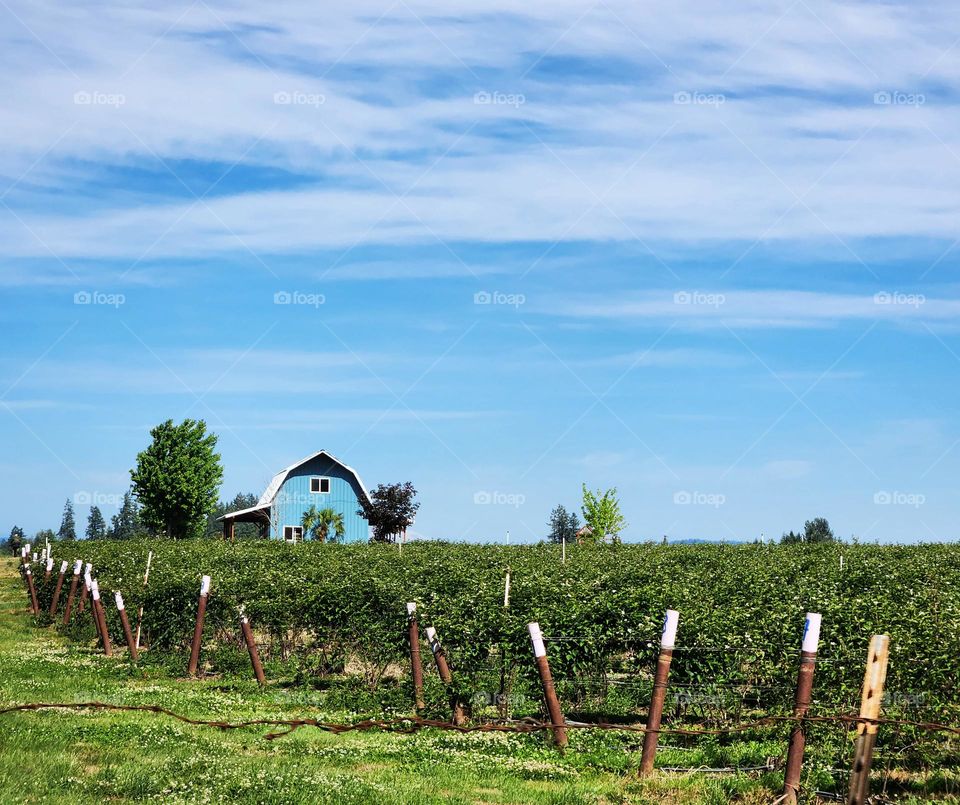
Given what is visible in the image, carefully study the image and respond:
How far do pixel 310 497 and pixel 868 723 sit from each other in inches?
2804

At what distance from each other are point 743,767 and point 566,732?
6.75 ft

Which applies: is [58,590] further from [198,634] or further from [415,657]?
[415,657]

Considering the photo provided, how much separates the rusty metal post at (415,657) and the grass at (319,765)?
37.7 inches

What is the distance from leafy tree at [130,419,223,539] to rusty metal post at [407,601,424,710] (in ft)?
236

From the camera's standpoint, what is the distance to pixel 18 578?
5653 centimetres

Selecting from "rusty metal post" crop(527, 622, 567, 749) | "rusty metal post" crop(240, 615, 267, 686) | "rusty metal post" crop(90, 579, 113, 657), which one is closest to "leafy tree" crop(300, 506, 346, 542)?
"rusty metal post" crop(90, 579, 113, 657)

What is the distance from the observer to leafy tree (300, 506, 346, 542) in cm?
7544

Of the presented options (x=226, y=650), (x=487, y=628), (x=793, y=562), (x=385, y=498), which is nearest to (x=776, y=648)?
(x=487, y=628)

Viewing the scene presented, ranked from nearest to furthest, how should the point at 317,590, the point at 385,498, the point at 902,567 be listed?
1. the point at 317,590
2. the point at 902,567
3. the point at 385,498

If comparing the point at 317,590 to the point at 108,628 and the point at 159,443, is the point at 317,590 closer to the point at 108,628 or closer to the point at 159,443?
the point at 108,628

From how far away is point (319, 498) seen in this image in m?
76.7

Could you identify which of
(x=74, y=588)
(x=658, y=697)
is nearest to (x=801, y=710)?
(x=658, y=697)

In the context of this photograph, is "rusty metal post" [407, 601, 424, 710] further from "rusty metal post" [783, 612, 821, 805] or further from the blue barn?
the blue barn

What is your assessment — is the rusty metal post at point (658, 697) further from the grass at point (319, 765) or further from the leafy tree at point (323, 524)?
the leafy tree at point (323, 524)
